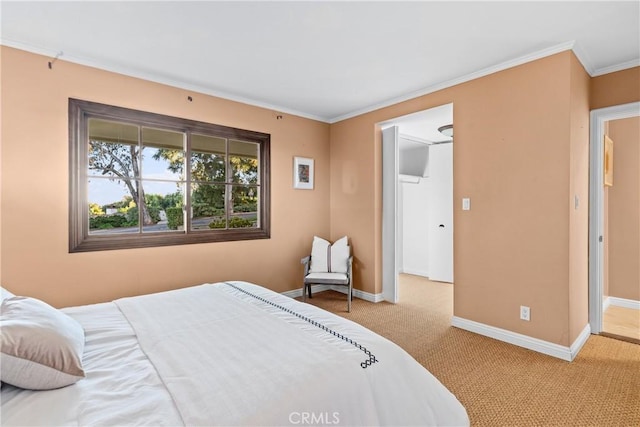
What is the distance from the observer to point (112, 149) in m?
3.20

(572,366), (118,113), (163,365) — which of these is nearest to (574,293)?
(572,366)

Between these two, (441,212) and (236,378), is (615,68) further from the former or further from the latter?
(236,378)

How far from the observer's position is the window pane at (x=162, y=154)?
11.1 ft

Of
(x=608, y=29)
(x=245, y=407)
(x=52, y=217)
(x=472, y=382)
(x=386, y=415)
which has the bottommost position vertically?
(x=472, y=382)

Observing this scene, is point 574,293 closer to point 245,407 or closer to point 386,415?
point 386,415

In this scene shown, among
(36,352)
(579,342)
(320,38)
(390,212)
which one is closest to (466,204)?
(390,212)

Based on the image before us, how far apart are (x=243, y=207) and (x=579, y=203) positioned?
360 cm

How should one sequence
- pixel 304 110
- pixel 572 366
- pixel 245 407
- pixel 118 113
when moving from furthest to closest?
1. pixel 304 110
2. pixel 118 113
3. pixel 572 366
4. pixel 245 407

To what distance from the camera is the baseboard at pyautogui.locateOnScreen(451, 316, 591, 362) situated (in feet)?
8.82

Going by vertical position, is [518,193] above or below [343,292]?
above

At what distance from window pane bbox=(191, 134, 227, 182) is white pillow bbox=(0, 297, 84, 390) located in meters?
2.54

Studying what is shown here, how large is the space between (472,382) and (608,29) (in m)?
2.89

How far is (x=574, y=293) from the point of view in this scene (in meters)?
2.79

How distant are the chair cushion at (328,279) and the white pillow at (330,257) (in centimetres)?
21
